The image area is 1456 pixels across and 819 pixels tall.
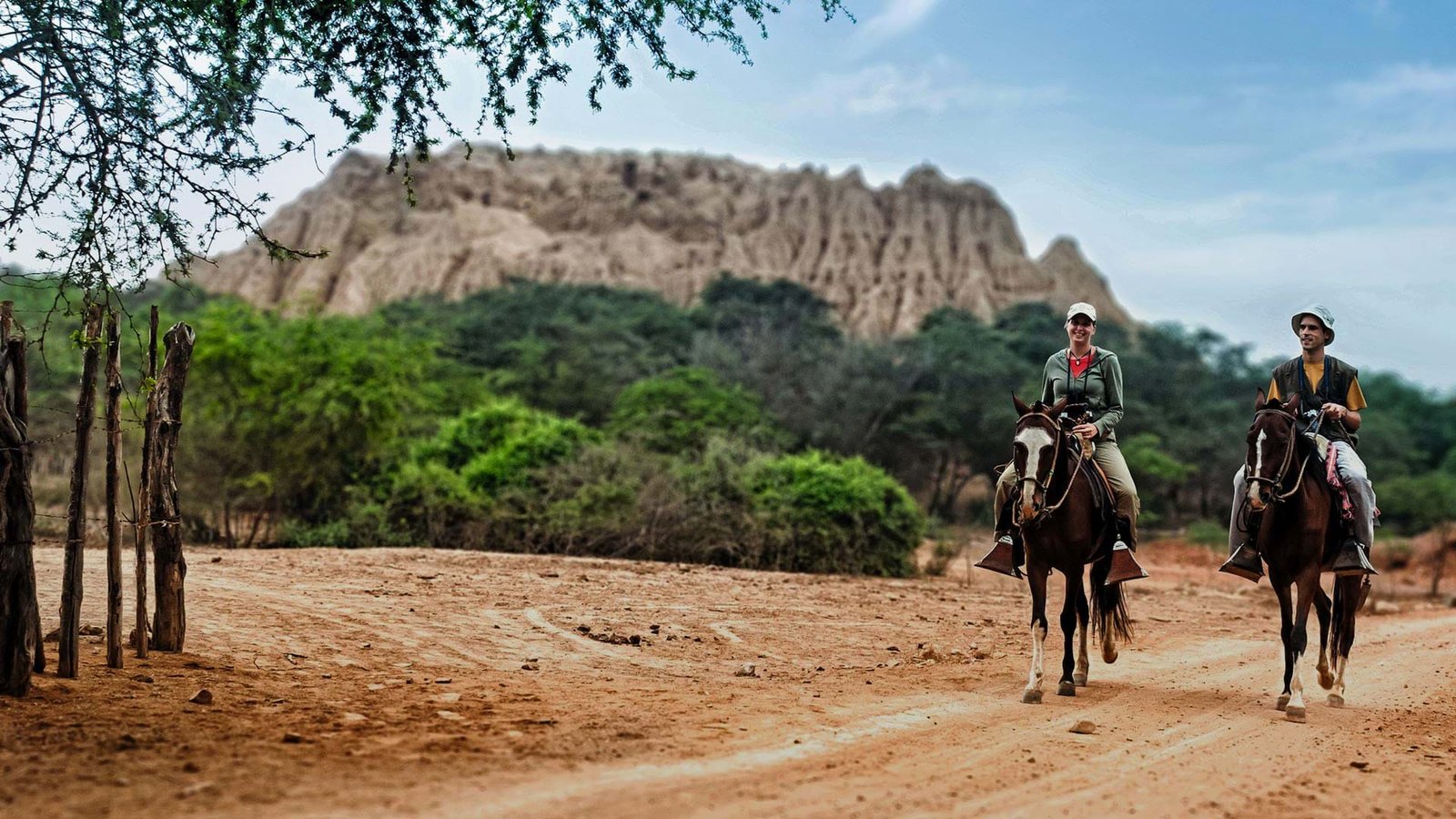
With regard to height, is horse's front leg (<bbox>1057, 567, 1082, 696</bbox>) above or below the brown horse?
below

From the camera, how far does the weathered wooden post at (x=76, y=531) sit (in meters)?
6.80

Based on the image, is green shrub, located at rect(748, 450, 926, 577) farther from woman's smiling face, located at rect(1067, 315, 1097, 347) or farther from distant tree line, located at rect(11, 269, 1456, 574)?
woman's smiling face, located at rect(1067, 315, 1097, 347)

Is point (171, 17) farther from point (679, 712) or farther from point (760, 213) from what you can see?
point (760, 213)

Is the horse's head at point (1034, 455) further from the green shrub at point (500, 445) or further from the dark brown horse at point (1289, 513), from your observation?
the green shrub at point (500, 445)

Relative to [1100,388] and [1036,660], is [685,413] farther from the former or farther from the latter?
[1036,660]

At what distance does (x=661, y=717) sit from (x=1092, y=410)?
4084 millimetres

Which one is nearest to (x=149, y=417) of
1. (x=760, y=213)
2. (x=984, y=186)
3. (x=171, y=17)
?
(x=171, y=17)

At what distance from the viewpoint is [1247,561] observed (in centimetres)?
793

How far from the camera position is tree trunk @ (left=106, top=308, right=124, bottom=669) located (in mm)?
7195

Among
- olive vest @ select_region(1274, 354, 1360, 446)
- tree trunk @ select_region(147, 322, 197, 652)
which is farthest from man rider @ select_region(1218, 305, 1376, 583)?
tree trunk @ select_region(147, 322, 197, 652)

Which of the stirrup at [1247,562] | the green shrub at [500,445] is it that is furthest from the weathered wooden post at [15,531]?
the green shrub at [500,445]

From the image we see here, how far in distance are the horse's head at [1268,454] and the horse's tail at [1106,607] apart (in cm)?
131

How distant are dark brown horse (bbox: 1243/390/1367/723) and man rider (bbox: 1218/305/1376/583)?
0.13 m

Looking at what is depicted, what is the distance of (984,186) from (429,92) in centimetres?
8864
